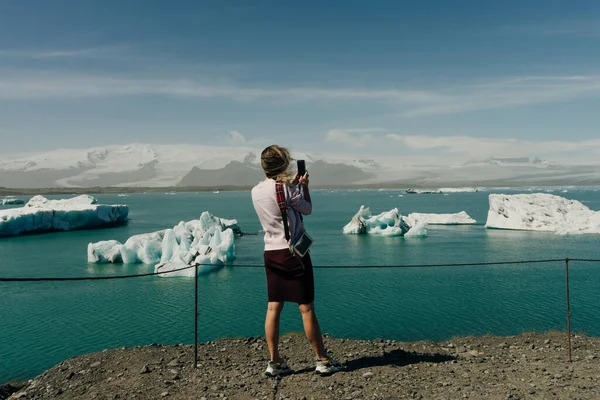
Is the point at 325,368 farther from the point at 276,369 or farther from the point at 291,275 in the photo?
the point at 291,275

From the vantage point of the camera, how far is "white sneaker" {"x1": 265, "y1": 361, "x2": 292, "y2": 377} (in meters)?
4.73

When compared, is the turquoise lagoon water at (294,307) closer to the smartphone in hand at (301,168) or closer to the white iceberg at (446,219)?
the smartphone in hand at (301,168)

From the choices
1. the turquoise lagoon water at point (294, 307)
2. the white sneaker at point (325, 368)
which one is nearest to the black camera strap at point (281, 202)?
the white sneaker at point (325, 368)

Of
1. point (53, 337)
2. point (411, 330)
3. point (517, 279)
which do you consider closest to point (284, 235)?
point (411, 330)

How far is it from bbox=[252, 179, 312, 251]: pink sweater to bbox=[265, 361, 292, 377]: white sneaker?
1315mm

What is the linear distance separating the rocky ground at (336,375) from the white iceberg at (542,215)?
112 feet

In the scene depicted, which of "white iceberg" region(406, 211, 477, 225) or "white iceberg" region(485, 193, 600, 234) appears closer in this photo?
"white iceberg" region(485, 193, 600, 234)

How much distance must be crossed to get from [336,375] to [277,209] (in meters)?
1.88

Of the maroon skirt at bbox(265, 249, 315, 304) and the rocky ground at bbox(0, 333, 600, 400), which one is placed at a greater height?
the maroon skirt at bbox(265, 249, 315, 304)

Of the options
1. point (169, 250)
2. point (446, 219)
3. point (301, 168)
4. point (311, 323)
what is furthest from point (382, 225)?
point (301, 168)

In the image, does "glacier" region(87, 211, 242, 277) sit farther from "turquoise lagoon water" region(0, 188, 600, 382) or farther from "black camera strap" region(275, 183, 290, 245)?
"black camera strap" region(275, 183, 290, 245)

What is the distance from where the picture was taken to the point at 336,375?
4.71m

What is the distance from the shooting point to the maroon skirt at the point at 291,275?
14.3ft

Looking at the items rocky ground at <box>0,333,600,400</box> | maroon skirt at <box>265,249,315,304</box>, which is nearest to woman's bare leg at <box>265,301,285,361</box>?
maroon skirt at <box>265,249,315,304</box>
